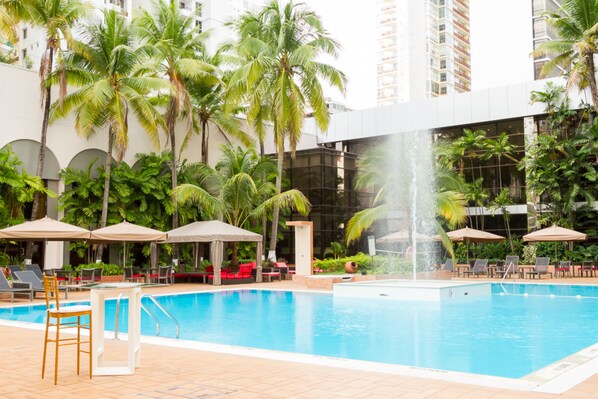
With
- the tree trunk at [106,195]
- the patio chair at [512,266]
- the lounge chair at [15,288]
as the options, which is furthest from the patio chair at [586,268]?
the lounge chair at [15,288]

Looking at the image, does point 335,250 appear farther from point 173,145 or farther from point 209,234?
point 209,234

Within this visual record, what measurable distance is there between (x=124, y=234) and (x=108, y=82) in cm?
646

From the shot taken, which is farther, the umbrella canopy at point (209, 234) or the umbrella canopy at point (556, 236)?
the umbrella canopy at point (556, 236)

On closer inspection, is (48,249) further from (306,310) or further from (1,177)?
(306,310)

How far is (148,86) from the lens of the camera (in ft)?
77.7

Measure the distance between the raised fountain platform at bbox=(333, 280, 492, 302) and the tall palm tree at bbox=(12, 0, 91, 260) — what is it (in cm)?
1182

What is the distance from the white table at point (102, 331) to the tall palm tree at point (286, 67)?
18.5 metres

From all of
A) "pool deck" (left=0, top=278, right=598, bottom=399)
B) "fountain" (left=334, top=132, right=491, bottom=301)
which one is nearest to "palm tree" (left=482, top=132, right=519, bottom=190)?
"fountain" (left=334, top=132, right=491, bottom=301)

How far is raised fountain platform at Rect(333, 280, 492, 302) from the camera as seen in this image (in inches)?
642

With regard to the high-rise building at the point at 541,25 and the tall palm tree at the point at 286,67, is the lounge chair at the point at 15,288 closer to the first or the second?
the tall palm tree at the point at 286,67

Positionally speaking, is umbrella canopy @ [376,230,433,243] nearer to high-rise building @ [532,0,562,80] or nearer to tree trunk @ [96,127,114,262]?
tree trunk @ [96,127,114,262]

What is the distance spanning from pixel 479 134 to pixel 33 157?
22.0m

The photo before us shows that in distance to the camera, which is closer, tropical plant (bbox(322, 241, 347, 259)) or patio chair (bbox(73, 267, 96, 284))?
patio chair (bbox(73, 267, 96, 284))

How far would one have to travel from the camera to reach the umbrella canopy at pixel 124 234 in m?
19.6
